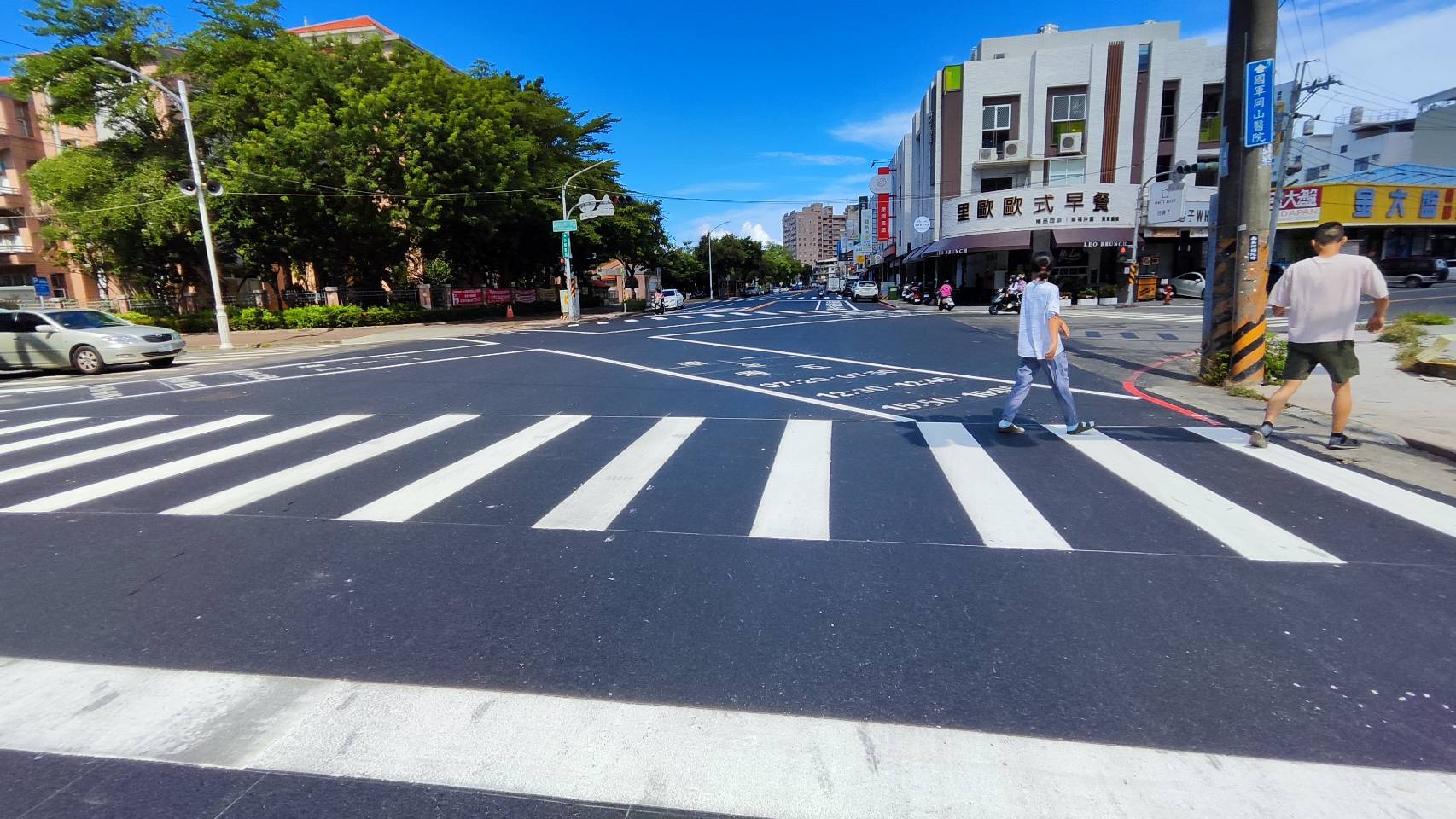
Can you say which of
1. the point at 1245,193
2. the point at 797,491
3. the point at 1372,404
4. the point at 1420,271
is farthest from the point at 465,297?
the point at 1420,271

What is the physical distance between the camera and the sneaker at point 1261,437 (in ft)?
21.1

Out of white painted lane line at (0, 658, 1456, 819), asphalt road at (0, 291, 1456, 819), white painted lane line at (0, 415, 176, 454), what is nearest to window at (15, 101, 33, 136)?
white painted lane line at (0, 415, 176, 454)

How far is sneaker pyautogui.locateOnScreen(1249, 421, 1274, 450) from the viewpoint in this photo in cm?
643

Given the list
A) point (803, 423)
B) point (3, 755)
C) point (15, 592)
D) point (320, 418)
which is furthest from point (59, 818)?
point (320, 418)

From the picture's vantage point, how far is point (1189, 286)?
38.6m

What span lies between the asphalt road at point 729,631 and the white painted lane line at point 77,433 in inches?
41.9

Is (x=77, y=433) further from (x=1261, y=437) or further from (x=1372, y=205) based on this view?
(x=1372, y=205)

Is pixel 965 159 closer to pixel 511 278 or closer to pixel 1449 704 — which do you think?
pixel 511 278

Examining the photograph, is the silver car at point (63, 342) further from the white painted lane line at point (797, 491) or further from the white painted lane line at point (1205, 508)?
the white painted lane line at point (1205, 508)

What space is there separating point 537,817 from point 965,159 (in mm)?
44251

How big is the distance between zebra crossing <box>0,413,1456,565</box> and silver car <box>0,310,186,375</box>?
8.01 meters

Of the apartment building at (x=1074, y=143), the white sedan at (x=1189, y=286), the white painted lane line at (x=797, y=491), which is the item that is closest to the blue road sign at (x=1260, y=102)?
the white painted lane line at (x=797, y=491)

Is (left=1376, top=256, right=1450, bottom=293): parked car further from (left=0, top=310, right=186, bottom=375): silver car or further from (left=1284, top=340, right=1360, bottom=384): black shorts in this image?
(left=0, top=310, right=186, bottom=375): silver car

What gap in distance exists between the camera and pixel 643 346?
63.8 ft
